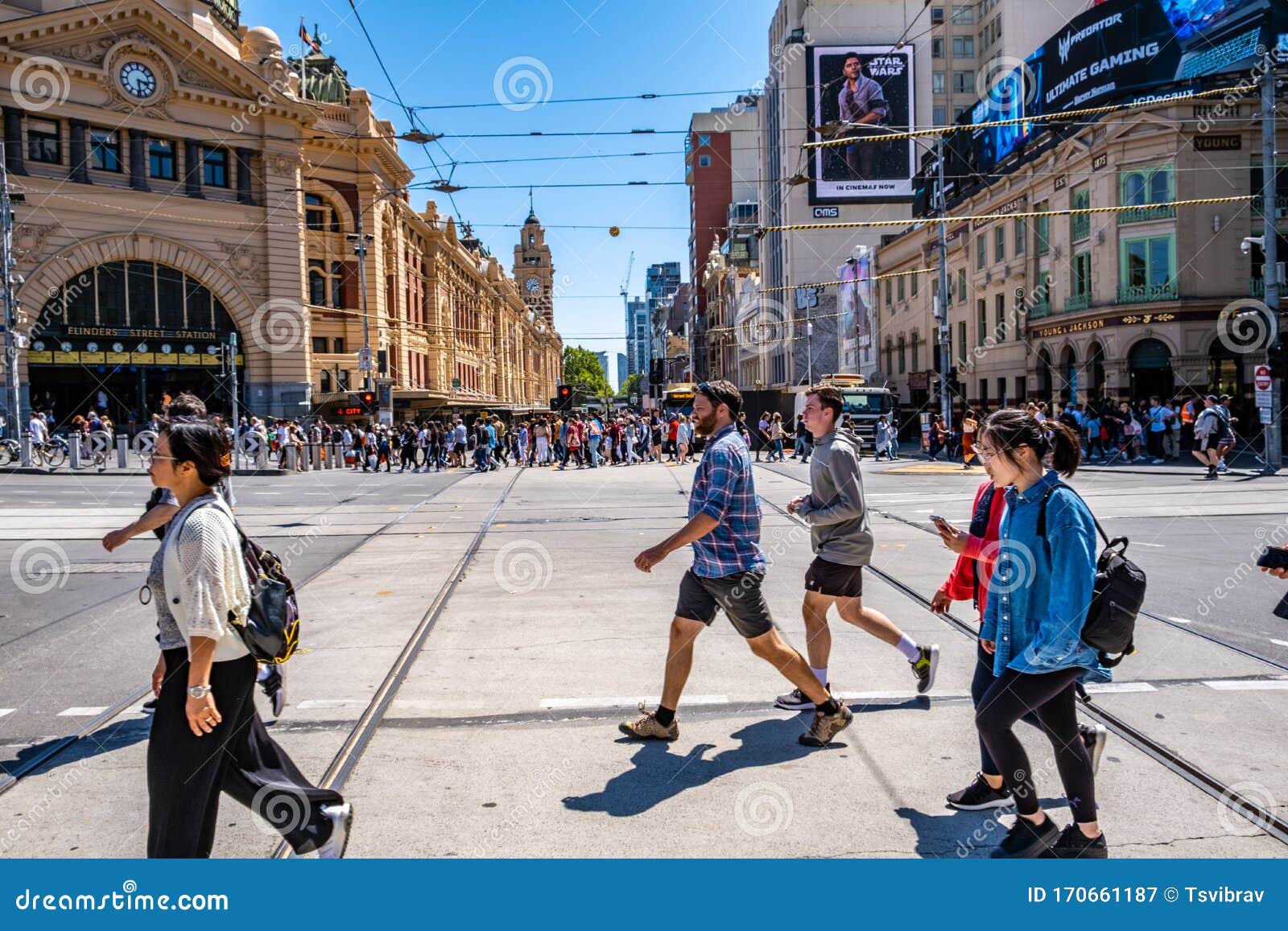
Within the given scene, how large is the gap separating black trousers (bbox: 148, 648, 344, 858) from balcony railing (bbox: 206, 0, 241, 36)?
49610 millimetres

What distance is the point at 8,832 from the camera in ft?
13.4

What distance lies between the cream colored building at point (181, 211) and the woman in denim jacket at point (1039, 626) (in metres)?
34.3

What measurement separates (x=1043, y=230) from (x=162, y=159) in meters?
36.0

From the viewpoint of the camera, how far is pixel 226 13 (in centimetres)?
4775

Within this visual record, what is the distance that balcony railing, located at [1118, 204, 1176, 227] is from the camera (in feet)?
102

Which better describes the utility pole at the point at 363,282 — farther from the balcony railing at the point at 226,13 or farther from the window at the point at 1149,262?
the window at the point at 1149,262

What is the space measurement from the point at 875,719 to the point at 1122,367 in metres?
31.6

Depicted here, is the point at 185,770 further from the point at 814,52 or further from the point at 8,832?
the point at 814,52

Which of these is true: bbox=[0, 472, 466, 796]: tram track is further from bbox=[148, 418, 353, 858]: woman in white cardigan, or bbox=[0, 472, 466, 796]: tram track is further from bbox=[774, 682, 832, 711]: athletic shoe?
bbox=[774, 682, 832, 711]: athletic shoe

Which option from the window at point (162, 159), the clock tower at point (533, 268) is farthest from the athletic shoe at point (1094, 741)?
the clock tower at point (533, 268)

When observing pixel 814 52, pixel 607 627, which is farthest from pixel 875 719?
pixel 814 52

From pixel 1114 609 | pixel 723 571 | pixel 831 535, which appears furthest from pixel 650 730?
pixel 1114 609

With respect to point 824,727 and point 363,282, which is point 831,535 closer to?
point 824,727
